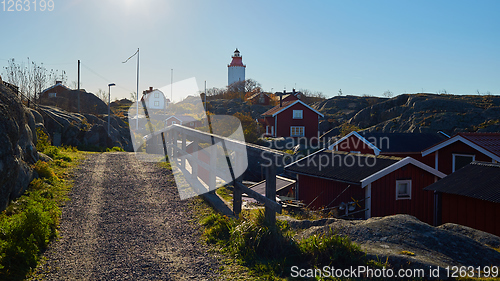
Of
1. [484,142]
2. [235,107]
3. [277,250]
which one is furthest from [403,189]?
[235,107]

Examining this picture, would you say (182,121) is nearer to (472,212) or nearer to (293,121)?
(293,121)

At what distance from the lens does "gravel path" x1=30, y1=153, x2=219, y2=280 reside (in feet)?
13.9

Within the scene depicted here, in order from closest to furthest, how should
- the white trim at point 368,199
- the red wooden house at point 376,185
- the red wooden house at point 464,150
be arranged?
the white trim at point 368,199 → the red wooden house at point 376,185 → the red wooden house at point 464,150

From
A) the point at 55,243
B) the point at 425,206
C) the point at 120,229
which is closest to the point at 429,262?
the point at 120,229

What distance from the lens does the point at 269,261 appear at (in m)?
4.36

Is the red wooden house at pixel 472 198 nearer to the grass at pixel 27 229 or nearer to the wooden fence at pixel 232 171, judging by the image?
the wooden fence at pixel 232 171

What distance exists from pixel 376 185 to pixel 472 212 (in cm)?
468

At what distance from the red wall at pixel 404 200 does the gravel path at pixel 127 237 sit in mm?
11115

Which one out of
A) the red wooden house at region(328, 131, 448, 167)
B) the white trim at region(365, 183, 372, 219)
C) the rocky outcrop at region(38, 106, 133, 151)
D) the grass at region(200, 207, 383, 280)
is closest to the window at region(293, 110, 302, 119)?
the red wooden house at region(328, 131, 448, 167)

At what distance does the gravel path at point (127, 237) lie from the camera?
4238 millimetres

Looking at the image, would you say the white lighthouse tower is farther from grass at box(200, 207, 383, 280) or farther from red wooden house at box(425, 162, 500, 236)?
grass at box(200, 207, 383, 280)

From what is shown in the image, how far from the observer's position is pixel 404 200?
1681 centimetres

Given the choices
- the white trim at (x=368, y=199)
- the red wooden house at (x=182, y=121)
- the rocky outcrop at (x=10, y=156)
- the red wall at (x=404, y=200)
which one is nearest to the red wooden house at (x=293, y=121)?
the red wooden house at (x=182, y=121)

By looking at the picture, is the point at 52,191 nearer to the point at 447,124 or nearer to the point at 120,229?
the point at 120,229
